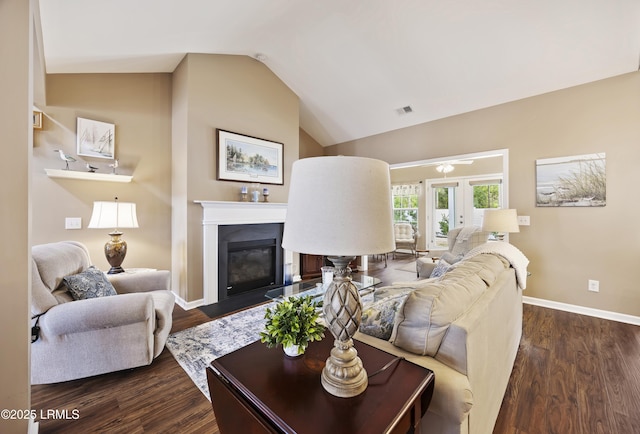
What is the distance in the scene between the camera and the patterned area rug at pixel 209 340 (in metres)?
2.01

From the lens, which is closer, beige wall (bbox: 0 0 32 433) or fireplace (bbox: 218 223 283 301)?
beige wall (bbox: 0 0 32 433)

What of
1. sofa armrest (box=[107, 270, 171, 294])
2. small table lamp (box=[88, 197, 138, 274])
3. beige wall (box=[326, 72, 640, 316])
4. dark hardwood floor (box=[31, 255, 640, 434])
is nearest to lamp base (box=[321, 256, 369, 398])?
dark hardwood floor (box=[31, 255, 640, 434])

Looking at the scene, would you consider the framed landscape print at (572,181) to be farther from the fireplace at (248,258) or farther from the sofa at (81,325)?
the sofa at (81,325)

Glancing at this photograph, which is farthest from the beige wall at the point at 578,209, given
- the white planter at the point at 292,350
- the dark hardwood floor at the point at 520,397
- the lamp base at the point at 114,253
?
the lamp base at the point at 114,253

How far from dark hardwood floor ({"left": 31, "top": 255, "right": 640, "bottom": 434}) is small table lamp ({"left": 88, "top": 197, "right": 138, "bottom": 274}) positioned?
1.26m

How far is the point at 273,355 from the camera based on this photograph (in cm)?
103

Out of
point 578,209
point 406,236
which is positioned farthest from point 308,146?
point 578,209

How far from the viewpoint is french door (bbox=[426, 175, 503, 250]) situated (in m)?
6.38

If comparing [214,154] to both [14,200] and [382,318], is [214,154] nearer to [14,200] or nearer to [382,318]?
[14,200]

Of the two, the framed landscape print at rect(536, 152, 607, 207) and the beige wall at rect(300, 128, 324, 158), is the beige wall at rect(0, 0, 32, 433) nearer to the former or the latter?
the beige wall at rect(300, 128, 324, 158)

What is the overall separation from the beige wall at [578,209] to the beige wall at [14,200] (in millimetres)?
4542

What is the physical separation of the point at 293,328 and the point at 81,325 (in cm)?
166

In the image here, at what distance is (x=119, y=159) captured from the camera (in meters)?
3.23

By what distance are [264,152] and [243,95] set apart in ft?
2.81
